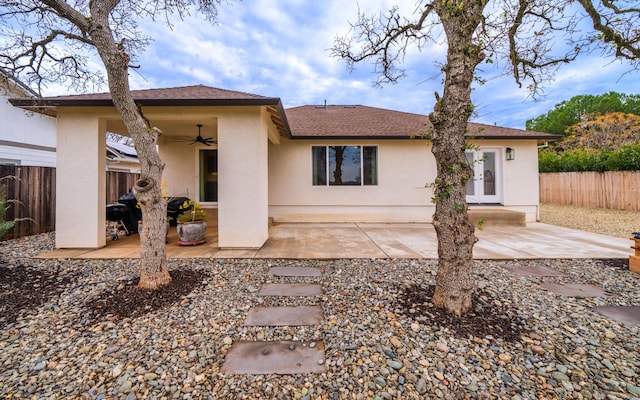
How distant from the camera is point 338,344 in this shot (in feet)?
6.98

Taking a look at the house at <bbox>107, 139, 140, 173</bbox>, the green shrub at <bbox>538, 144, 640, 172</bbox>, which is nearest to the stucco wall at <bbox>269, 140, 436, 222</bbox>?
the house at <bbox>107, 139, 140, 173</bbox>

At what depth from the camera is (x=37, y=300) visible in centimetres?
295

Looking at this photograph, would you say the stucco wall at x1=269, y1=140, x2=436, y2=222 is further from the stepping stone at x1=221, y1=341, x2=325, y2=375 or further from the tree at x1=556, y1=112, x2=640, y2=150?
the tree at x1=556, y1=112, x2=640, y2=150

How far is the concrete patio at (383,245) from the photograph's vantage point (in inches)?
183

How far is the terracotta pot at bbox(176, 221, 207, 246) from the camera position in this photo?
17.3 ft

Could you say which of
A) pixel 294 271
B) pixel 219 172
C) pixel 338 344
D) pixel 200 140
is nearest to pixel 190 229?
pixel 219 172

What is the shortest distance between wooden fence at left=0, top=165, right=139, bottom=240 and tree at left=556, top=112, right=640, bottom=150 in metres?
30.6

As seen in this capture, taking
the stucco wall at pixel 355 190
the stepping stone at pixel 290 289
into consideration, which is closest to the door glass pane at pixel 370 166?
the stucco wall at pixel 355 190

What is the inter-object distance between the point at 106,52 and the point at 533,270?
663 centimetres

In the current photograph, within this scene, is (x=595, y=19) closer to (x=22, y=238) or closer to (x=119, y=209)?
(x=119, y=209)

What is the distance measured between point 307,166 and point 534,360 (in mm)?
7206

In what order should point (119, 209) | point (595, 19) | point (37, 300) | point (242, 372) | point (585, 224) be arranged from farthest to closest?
point (585, 224) < point (119, 209) < point (595, 19) < point (37, 300) < point (242, 372)

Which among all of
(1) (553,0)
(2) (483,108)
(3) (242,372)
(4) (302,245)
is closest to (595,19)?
(1) (553,0)

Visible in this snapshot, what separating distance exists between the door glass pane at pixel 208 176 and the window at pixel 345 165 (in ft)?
11.1
